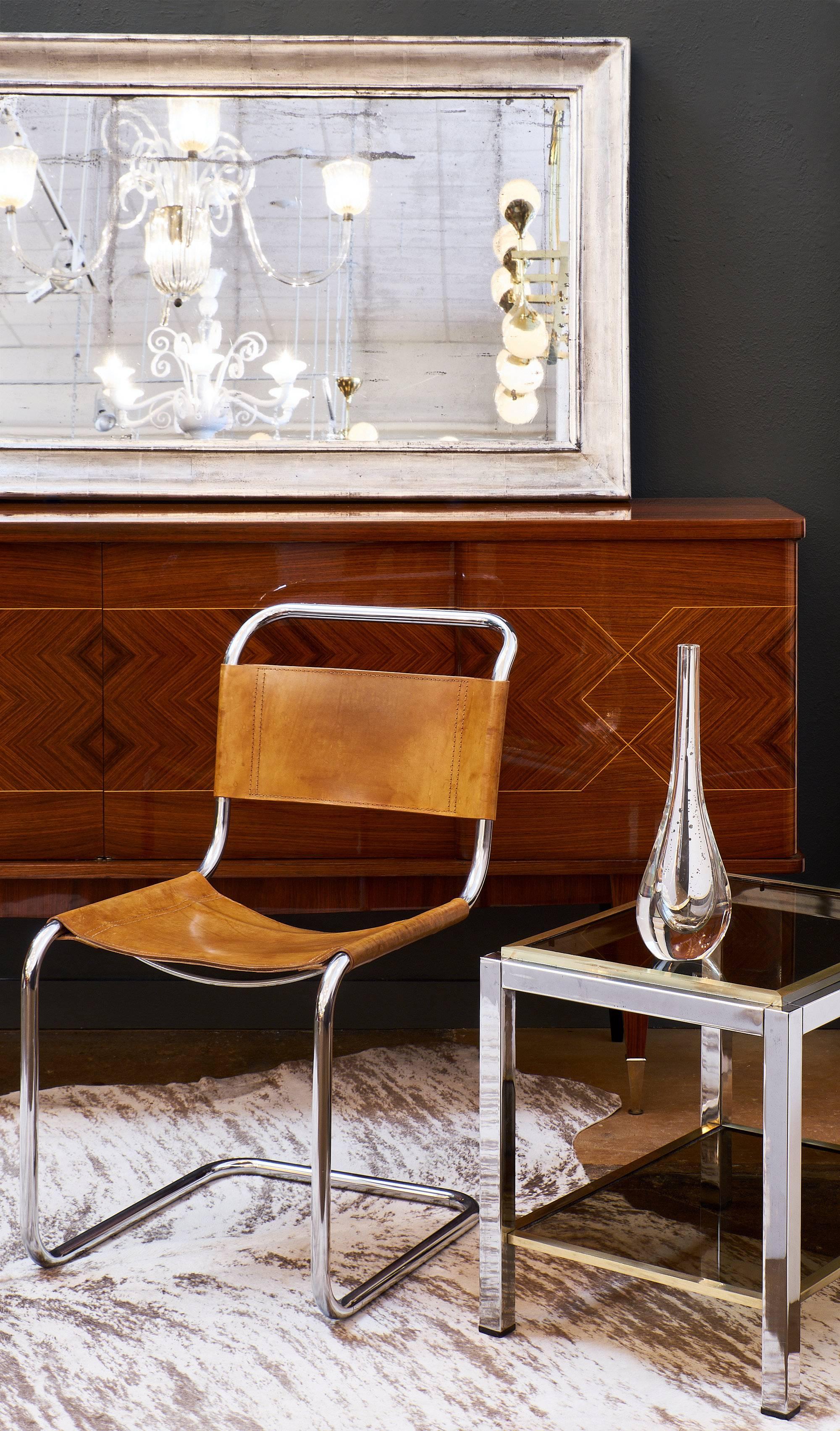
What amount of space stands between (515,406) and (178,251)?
0.76 meters

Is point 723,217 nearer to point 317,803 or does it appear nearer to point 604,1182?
point 317,803

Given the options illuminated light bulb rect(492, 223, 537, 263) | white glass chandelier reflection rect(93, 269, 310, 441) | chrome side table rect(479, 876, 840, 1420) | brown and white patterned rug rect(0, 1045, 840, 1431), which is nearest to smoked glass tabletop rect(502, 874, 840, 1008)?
chrome side table rect(479, 876, 840, 1420)

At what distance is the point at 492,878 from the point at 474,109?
61.1 inches

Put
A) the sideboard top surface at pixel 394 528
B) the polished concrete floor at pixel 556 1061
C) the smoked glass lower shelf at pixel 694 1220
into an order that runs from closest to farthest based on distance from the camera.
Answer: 1. the smoked glass lower shelf at pixel 694 1220
2. the sideboard top surface at pixel 394 528
3. the polished concrete floor at pixel 556 1061

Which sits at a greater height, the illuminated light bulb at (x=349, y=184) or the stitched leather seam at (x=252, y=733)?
Answer: the illuminated light bulb at (x=349, y=184)

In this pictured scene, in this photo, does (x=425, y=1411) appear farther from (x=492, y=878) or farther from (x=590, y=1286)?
(x=492, y=878)

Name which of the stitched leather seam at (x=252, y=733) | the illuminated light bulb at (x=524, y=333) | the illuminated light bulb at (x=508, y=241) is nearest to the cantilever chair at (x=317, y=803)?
the stitched leather seam at (x=252, y=733)

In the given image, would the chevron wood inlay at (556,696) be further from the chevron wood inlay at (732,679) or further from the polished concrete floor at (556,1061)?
the polished concrete floor at (556,1061)

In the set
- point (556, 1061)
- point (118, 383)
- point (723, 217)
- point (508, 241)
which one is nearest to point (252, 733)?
point (118, 383)

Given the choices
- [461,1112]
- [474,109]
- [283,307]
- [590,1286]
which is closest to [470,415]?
[283,307]

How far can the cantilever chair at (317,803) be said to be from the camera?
1.87m

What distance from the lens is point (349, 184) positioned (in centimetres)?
279

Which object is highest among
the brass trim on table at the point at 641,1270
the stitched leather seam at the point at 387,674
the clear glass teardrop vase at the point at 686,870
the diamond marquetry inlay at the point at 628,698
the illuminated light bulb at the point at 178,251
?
the illuminated light bulb at the point at 178,251

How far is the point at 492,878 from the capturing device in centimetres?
259
